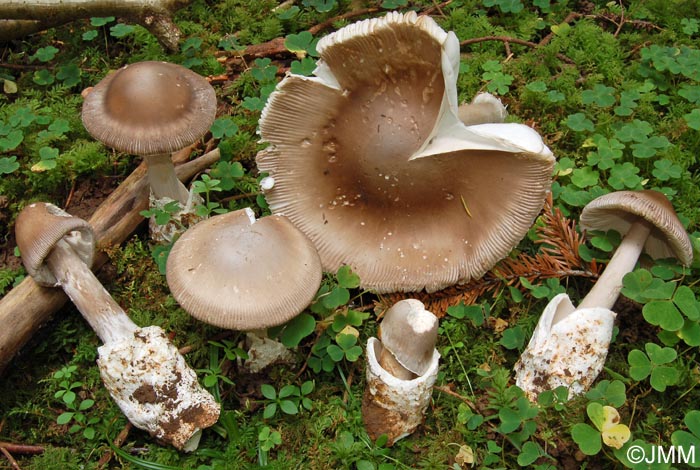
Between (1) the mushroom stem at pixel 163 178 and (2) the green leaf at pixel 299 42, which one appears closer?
(1) the mushroom stem at pixel 163 178

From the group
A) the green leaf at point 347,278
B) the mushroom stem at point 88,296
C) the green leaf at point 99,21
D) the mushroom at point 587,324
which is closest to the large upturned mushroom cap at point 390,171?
the green leaf at point 347,278

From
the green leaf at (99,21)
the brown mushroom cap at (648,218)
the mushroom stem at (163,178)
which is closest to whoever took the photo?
the brown mushroom cap at (648,218)

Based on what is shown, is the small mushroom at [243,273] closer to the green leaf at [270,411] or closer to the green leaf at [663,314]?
the green leaf at [270,411]

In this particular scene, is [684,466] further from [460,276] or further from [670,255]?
[460,276]

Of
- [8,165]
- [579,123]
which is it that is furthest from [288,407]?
[579,123]

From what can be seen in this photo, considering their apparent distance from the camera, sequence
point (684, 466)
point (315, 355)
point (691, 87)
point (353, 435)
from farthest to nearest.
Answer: point (691, 87)
point (315, 355)
point (353, 435)
point (684, 466)

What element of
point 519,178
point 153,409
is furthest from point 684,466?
point 153,409
